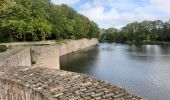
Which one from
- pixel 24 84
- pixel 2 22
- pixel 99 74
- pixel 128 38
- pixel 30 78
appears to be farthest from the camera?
pixel 128 38

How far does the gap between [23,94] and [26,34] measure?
133 feet

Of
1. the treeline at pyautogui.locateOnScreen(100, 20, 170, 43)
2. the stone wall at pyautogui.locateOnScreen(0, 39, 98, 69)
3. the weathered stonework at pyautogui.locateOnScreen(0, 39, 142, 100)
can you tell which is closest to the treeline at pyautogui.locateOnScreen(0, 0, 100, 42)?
the stone wall at pyautogui.locateOnScreen(0, 39, 98, 69)

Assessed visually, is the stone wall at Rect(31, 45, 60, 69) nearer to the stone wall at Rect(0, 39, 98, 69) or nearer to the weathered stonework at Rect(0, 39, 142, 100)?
the stone wall at Rect(0, 39, 98, 69)

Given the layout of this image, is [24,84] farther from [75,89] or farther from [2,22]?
[2,22]

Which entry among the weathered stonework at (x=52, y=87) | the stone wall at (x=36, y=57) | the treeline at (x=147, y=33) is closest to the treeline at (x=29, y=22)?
the stone wall at (x=36, y=57)

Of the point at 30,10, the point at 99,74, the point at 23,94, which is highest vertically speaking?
the point at 30,10

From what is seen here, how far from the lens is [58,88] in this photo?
7652mm

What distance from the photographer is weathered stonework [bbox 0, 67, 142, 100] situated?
23.2 feet

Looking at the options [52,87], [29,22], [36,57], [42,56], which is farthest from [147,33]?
[52,87]

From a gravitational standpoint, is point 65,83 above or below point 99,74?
above

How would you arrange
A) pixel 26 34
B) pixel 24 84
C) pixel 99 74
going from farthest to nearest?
pixel 26 34
pixel 99 74
pixel 24 84

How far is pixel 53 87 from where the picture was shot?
7.75 m

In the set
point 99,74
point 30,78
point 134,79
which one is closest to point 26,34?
point 99,74

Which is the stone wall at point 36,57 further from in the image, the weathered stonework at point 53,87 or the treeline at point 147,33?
the treeline at point 147,33
